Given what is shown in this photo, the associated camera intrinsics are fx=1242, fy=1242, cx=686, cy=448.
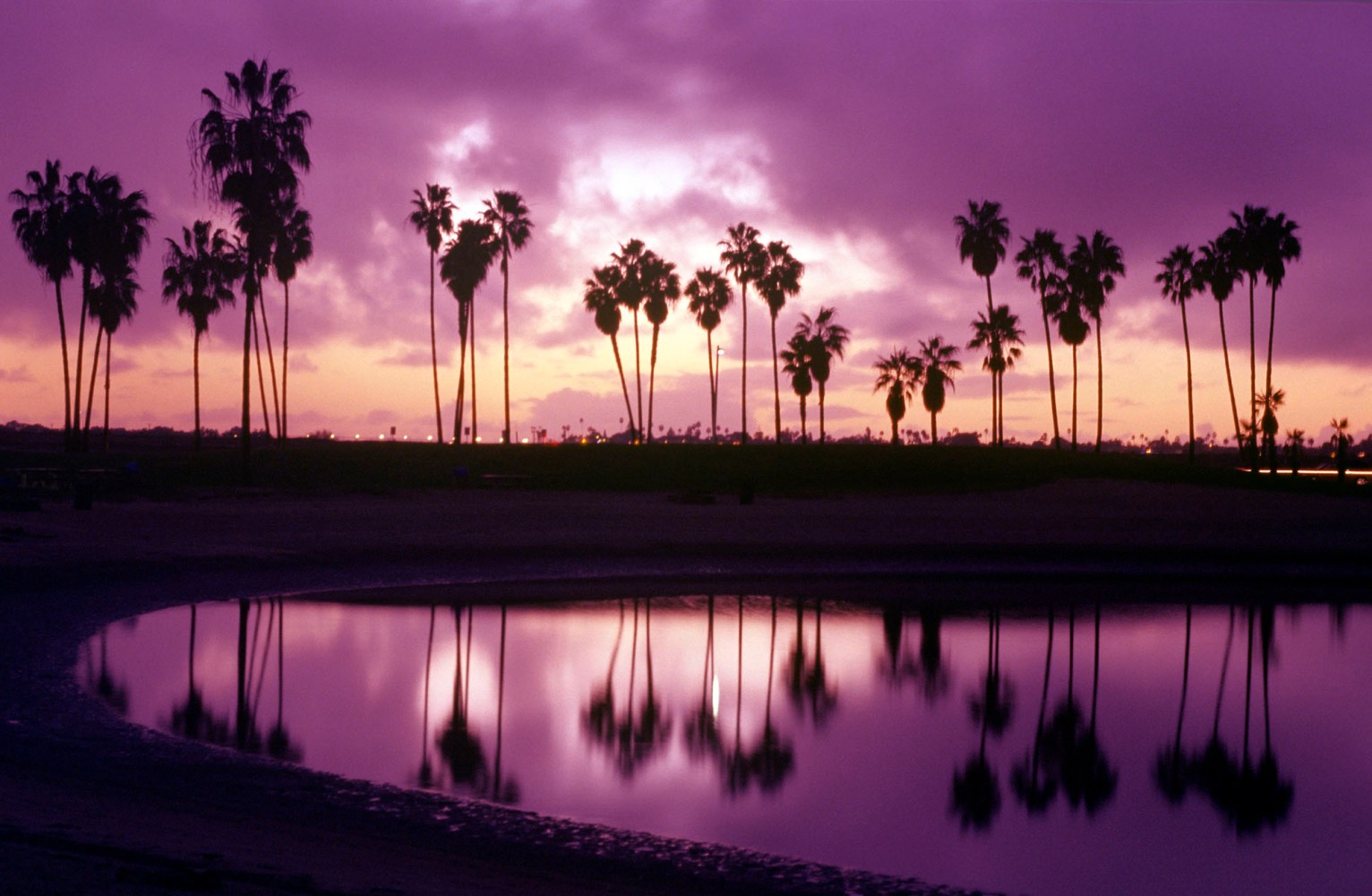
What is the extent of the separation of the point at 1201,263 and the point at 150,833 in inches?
2978

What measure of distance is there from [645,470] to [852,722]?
44.4 metres

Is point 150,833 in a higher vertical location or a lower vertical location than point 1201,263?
lower

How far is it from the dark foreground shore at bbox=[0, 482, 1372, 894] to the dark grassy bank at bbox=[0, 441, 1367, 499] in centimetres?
541

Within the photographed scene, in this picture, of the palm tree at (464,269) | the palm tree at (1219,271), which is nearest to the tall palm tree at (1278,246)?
the palm tree at (1219,271)

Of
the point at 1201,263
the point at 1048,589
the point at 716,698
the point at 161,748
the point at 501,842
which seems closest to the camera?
the point at 501,842

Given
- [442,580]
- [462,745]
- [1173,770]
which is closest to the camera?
[1173,770]

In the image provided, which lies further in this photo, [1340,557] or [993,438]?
[993,438]

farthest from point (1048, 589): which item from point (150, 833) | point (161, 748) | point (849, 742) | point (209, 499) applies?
point (209, 499)

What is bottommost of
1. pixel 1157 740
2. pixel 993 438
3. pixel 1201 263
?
pixel 1157 740

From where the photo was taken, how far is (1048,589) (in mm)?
23562

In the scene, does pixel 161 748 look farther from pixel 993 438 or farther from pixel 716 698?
pixel 993 438

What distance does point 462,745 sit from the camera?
1079cm

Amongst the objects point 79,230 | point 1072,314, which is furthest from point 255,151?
point 1072,314

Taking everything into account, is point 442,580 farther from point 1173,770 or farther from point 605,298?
point 605,298
